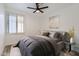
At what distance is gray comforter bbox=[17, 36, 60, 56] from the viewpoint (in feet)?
3.99

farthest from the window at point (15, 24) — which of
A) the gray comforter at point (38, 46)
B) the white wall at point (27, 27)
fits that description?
the gray comforter at point (38, 46)

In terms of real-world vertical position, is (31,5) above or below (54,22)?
above

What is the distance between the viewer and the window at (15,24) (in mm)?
1234

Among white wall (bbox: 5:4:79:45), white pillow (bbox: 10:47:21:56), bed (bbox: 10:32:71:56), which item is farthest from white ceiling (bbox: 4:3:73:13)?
white pillow (bbox: 10:47:21:56)

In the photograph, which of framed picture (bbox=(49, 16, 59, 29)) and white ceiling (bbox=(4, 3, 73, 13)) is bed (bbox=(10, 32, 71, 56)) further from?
white ceiling (bbox=(4, 3, 73, 13))

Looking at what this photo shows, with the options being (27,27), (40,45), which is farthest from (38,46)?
(27,27)

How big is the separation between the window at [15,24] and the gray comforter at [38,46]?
0.52 feet

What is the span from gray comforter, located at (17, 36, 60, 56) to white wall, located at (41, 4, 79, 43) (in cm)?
18

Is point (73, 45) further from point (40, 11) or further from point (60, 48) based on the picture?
point (40, 11)

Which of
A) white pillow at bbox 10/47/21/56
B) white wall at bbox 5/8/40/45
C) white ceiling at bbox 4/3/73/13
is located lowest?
white pillow at bbox 10/47/21/56

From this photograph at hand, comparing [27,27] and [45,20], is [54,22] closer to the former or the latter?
[45,20]

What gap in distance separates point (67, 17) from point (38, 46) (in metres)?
0.54

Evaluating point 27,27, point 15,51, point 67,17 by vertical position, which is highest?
point 67,17

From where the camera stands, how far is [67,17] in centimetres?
124
